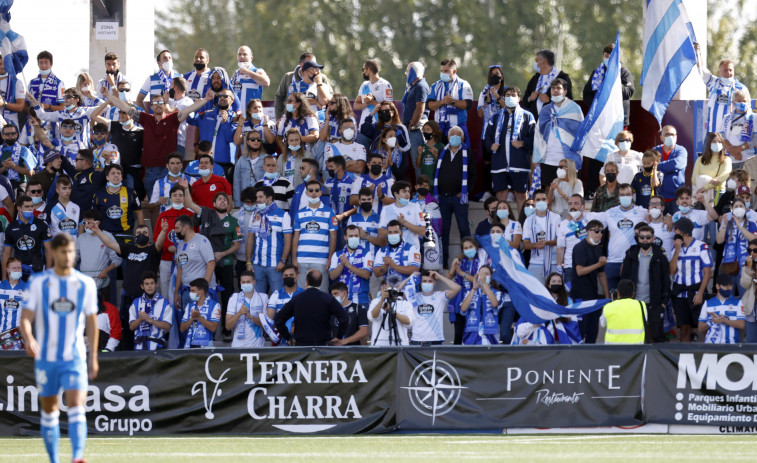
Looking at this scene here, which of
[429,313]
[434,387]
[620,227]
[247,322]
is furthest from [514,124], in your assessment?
[434,387]

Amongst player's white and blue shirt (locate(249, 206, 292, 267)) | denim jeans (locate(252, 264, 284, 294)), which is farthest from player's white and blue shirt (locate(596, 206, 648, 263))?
denim jeans (locate(252, 264, 284, 294))

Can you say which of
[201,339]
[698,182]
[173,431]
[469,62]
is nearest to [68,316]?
[173,431]

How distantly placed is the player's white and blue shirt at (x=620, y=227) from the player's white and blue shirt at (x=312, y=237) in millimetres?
4005

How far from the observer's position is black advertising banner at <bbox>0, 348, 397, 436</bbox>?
1509 cm

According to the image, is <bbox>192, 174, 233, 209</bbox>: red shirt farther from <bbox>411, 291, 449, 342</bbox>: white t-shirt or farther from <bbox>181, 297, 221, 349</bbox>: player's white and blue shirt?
<bbox>411, 291, 449, 342</bbox>: white t-shirt

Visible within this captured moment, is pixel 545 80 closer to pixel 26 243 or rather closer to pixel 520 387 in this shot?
pixel 520 387

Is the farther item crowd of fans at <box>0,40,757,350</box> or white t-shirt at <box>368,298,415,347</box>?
crowd of fans at <box>0,40,757,350</box>

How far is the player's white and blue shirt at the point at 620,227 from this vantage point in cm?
1766

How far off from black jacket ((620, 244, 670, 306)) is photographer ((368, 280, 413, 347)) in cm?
304

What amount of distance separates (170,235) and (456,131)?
4.61 m

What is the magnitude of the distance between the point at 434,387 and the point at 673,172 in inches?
234

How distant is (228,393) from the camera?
1520 centimetres

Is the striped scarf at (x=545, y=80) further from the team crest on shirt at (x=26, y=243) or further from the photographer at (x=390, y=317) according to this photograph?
the team crest on shirt at (x=26, y=243)

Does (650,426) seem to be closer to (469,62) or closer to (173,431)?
A: (173,431)
